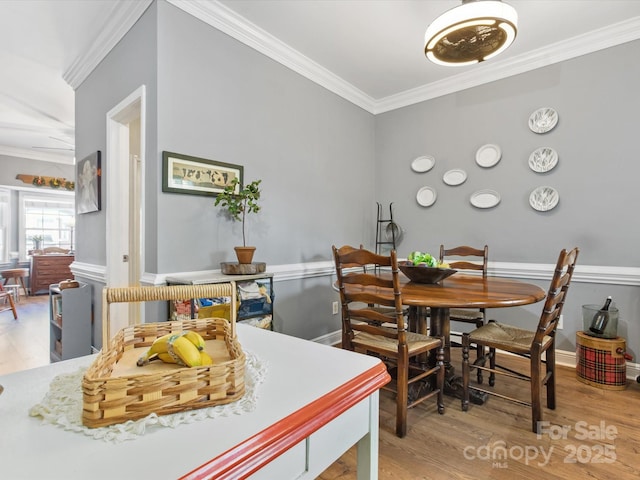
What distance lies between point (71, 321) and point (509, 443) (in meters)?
3.21

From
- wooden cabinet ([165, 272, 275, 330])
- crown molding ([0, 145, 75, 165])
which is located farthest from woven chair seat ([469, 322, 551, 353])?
crown molding ([0, 145, 75, 165])

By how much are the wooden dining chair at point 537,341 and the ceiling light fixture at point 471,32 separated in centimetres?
131

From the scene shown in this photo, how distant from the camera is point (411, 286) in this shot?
214cm

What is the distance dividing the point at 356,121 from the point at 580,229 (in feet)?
7.74

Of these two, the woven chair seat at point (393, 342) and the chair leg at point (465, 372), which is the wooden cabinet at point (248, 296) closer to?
the woven chair seat at point (393, 342)

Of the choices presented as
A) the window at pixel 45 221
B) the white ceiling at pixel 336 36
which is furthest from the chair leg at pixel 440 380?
the window at pixel 45 221

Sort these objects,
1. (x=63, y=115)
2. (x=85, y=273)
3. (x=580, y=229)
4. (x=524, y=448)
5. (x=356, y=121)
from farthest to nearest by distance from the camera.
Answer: (x=63, y=115), (x=356, y=121), (x=85, y=273), (x=580, y=229), (x=524, y=448)

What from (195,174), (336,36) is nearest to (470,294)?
(195,174)

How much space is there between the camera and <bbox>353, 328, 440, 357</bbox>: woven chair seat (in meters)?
1.85

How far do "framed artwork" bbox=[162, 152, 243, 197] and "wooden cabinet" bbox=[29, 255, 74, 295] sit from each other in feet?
20.6

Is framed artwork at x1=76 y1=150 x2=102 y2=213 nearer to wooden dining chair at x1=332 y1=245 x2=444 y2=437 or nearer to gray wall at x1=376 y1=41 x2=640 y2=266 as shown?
wooden dining chair at x1=332 y1=245 x2=444 y2=437

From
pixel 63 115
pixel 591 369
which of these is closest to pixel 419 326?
pixel 591 369

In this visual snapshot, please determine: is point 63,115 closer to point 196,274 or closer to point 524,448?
point 196,274

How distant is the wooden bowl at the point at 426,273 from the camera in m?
2.13
